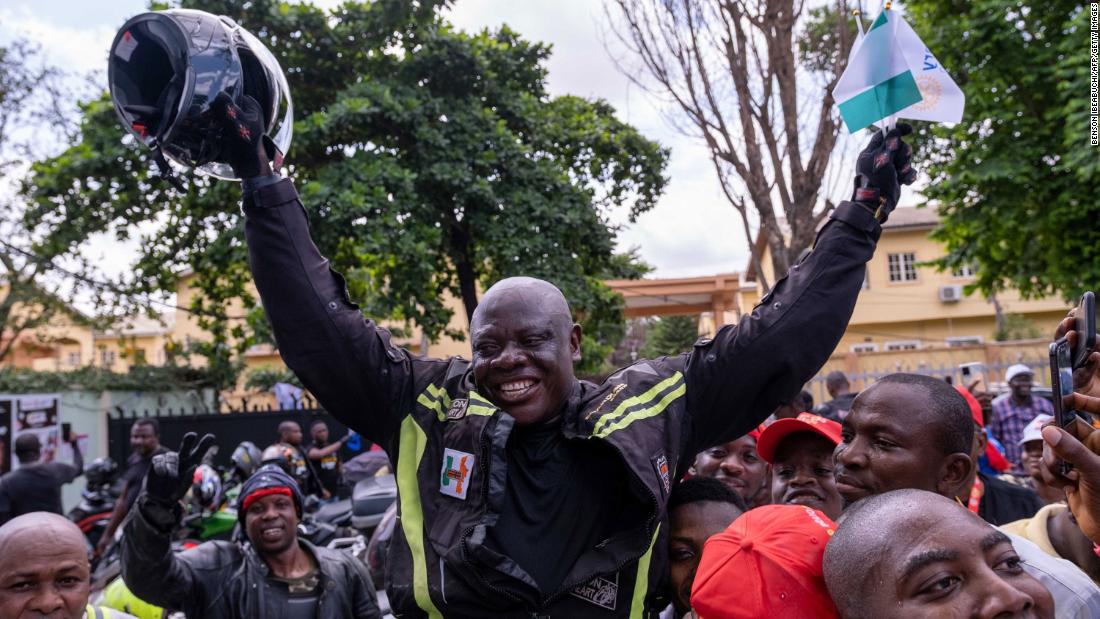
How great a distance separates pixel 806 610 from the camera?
72.0 inches

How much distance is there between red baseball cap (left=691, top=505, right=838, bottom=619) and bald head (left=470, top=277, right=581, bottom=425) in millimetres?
572

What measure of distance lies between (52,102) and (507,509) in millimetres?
18286

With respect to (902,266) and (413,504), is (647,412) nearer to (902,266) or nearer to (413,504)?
(413,504)

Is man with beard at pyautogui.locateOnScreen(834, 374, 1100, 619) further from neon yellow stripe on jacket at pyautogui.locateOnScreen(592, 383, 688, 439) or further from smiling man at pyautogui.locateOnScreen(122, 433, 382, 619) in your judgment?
smiling man at pyautogui.locateOnScreen(122, 433, 382, 619)

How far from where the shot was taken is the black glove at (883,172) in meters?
2.21

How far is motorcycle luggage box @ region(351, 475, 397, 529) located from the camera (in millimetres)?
7016

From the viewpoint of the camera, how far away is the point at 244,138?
2205 millimetres

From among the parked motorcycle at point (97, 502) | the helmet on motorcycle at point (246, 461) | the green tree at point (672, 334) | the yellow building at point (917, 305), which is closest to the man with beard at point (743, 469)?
the helmet on motorcycle at point (246, 461)

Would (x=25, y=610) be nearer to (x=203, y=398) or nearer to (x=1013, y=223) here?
(x=1013, y=223)

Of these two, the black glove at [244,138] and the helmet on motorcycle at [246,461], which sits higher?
the black glove at [244,138]

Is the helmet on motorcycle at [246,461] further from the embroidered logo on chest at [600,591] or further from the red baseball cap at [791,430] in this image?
the embroidered logo on chest at [600,591]

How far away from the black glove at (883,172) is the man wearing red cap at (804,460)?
32.8 inches

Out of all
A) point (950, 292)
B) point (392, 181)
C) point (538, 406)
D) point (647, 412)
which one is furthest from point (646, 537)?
point (950, 292)

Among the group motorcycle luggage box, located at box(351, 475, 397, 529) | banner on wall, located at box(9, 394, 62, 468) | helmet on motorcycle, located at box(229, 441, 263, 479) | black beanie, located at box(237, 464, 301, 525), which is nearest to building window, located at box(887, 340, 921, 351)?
banner on wall, located at box(9, 394, 62, 468)
